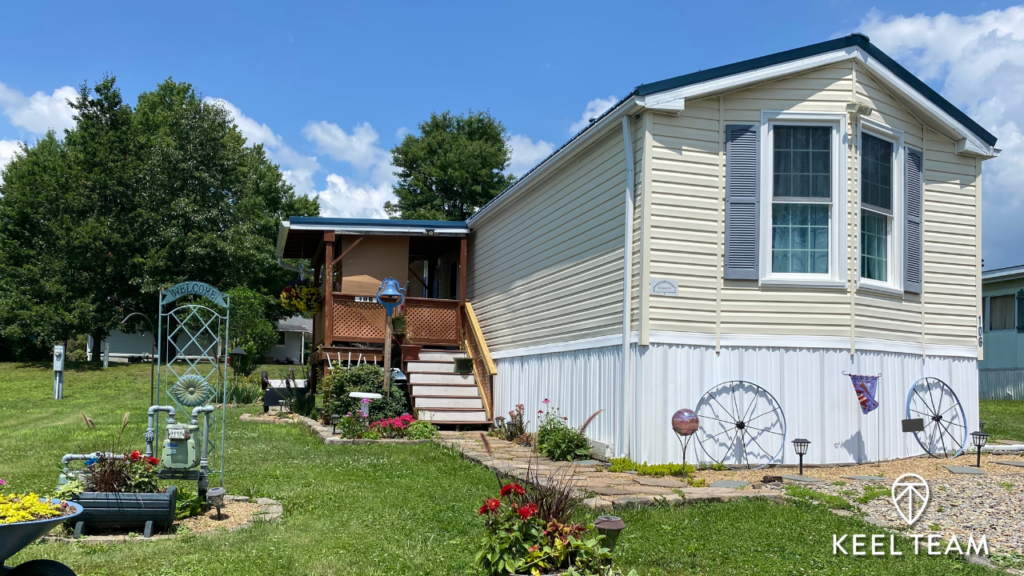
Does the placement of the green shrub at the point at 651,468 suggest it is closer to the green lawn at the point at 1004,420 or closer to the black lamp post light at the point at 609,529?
the black lamp post light at the point at 609,529

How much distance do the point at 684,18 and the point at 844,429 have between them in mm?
5981

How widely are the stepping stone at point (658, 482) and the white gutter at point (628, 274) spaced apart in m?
1.01

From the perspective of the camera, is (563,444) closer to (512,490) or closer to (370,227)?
(512,490)

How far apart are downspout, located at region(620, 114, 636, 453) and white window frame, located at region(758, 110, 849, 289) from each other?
5.14ft

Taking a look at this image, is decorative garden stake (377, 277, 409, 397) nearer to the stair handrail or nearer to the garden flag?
the stair handrail

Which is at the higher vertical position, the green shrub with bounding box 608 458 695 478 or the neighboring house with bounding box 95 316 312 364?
the neighboring house with bounding box 95 316 312 364

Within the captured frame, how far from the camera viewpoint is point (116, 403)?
19344 millimetres

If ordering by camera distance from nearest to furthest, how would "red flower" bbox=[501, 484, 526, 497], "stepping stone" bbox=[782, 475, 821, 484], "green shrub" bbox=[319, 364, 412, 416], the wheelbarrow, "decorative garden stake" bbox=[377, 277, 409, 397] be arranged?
the wheelbarrow < "red flower" bbox=[501, 484, 526, 497] < "stepping stone" bbox=[782, 475, 821, 484] < "green shrub" bbox=[319, 364, 412, 416] < "decorative garden stake" bbox=[377, 277, 409, 397]

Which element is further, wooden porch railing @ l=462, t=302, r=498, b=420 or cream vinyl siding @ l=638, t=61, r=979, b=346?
wooden porch railing @ l=462, t=302, r=498, b=420

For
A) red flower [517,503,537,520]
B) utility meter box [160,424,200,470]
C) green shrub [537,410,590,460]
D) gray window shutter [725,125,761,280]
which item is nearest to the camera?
red flower [517,503,537,520]

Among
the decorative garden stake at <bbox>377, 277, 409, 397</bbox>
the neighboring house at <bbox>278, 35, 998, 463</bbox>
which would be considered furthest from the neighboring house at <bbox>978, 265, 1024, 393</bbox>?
the decorative garden stake at <bbox>377, 277, 409, 397</bbox>

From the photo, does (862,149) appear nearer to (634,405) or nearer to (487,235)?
(634,405)

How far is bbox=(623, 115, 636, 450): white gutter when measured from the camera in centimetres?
931

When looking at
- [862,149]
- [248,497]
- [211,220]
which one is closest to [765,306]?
[862,149]
